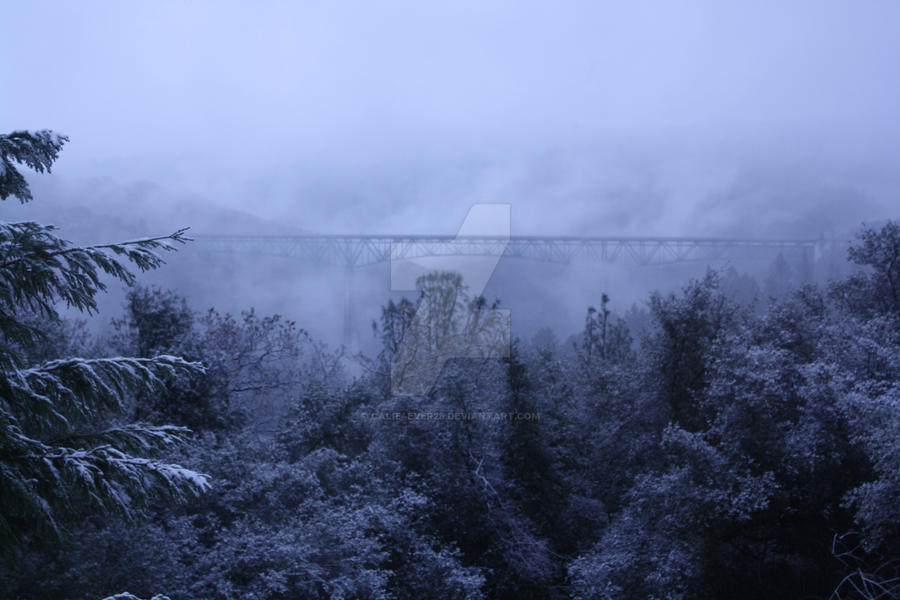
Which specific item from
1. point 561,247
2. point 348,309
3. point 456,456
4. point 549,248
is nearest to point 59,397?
point 456,456

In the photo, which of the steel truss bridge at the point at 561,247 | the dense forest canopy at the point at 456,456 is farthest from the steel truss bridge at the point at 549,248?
the dense forest canopy at the point at 456,456

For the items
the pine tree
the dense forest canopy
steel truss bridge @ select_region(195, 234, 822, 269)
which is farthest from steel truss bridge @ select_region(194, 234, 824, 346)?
the pine tree

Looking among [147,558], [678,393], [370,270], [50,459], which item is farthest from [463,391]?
[370,270]

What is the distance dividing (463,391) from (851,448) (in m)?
5.75

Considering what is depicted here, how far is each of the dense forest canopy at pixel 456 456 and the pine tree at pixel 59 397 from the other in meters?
0.01

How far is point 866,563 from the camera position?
8273 millimetres

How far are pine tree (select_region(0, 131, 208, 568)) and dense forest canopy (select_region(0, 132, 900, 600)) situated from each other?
0.01 meters

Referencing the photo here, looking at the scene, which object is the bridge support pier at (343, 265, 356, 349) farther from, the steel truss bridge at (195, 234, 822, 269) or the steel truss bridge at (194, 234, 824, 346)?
the steel truss bridge at (195, 234, 822, 269)

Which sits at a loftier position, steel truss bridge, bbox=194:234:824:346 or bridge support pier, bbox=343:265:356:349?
steel truss bridge, bbox=194:234:824:346

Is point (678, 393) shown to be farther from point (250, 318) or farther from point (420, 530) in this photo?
point (250, 318)

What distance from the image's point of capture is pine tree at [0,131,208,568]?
8.02 feet

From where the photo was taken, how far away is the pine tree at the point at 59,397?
2443 mm

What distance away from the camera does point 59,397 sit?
2.59 meters

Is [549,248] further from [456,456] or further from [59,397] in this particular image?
[59,397]
